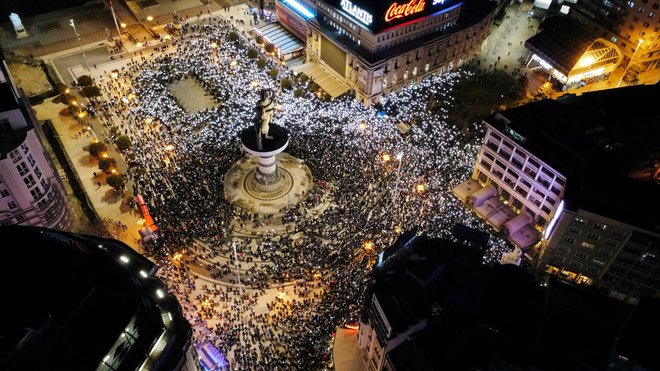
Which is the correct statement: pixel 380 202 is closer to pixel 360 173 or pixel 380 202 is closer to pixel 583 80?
pixel 360 173

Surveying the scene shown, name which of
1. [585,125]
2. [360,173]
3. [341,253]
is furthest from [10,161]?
[585,125]

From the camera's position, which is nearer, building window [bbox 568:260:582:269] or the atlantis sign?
building window [bbox 568:260:582:269]

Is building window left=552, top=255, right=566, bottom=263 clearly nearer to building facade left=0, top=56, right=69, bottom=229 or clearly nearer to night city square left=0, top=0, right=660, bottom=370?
night city square left=0, top=0, right=660, bottom=370

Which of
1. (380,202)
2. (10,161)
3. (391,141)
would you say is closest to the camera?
(10,161)

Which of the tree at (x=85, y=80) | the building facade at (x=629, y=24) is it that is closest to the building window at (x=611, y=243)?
the building facade at (x=629, y=24)

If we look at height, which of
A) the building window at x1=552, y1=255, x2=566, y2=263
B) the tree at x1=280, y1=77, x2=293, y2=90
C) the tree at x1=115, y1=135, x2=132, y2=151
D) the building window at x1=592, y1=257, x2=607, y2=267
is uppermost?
the tree at x1=280, y1=77, x2=293, y2=90

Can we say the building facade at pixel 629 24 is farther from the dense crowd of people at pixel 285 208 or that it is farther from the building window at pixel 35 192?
the building window at pixel 35 192

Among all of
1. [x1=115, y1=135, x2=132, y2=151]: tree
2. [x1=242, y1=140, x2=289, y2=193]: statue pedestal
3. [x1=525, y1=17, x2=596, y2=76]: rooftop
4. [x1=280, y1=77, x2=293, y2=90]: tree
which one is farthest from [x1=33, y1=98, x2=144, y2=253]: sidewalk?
[x1=525, y1=17, x2=596, y2=76]: rooftop
